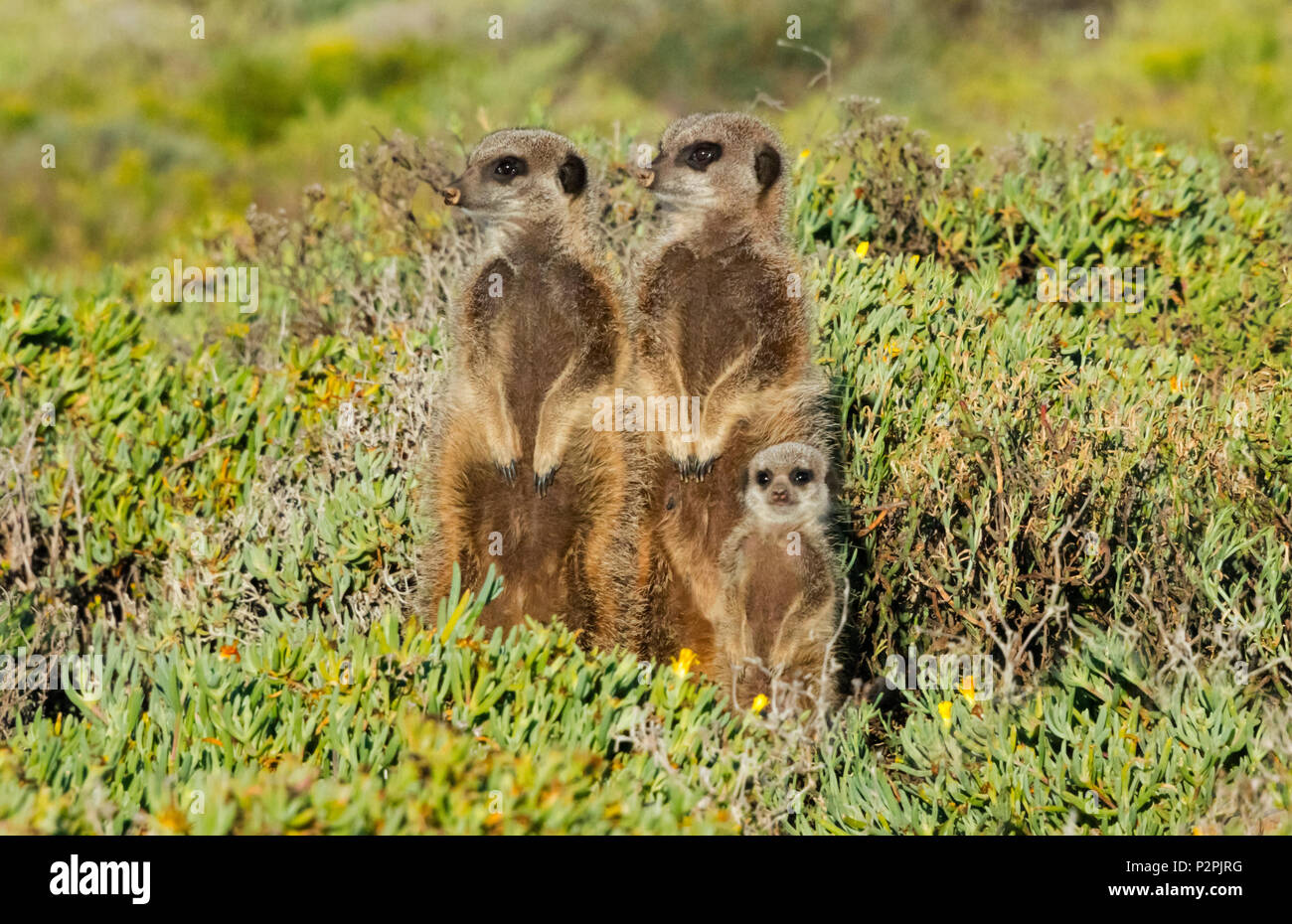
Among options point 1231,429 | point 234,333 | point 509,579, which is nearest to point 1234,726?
point 1231,429

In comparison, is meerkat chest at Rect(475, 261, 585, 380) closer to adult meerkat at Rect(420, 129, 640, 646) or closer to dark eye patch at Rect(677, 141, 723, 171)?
adult meerkat at Rect(420, 129, 640, 646)

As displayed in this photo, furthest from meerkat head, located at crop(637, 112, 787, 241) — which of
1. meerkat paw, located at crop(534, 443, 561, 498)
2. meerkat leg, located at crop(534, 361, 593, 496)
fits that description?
meerkat paw, located at crop(534, 443, 561, 498)

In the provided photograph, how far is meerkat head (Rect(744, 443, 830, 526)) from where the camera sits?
4285 mm

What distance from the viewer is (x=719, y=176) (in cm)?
456

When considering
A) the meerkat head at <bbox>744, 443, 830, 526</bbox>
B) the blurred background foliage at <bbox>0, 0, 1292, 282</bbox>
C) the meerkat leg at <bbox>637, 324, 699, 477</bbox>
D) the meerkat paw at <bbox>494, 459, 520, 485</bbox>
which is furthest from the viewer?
the blurred background foliage at <bbox>0, 0, 1292, 282</bbox>

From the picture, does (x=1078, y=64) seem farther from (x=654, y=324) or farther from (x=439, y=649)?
(x=439, y=649)

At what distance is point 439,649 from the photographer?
142 inches

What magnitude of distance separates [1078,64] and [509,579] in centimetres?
1593

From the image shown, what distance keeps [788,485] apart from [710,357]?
1.78 feet

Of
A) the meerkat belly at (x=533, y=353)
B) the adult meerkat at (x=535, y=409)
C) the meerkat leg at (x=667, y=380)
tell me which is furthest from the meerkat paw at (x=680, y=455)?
the meerkat belly at (x=533, y=353)

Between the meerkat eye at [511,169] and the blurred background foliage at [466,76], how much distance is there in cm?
914

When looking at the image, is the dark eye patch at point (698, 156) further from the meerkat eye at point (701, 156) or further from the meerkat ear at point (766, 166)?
the meerkat ear at point (766, 166)

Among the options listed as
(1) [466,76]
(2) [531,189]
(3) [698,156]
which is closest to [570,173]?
(2) [531,189]

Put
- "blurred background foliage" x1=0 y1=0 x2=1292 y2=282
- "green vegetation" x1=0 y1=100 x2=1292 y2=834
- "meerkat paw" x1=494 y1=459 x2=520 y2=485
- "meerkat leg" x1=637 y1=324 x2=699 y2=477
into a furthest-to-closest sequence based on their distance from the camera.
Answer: "blurred background foliage" x1=0 y1=0 x2=1292 y2=282, "meerkat paw" x1=494 y1=459 x2=520 y2=485, "meerkat leg" x1=637 y1=324 x2=699 y2=477, "green vegetation" x1=0 y1=100 x2=1292 y2=834
